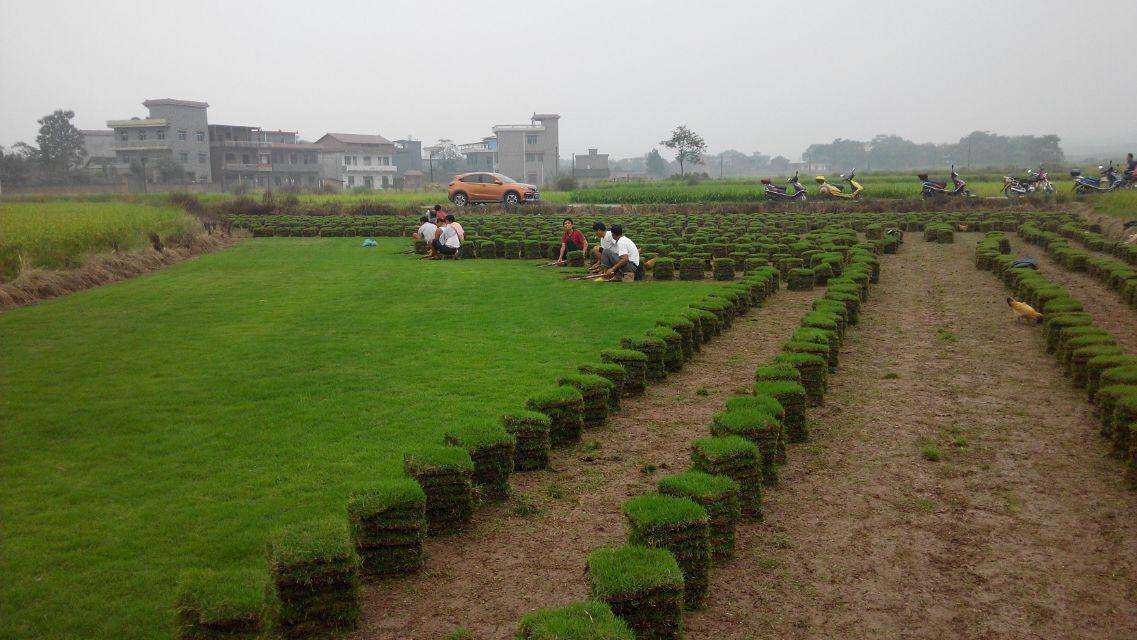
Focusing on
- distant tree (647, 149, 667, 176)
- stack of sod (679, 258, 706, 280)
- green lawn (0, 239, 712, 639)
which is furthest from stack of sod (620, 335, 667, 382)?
distant tree (647, 149, 667, 176)

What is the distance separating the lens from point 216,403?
8.41m

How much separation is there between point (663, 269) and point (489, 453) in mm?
12053

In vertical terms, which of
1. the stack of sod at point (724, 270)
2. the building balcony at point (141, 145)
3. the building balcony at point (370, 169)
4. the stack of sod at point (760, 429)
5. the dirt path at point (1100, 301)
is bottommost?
the stack of sod at point (760, 429)

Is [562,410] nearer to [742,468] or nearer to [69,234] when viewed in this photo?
[742,468]

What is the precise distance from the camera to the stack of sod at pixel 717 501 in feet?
17.2

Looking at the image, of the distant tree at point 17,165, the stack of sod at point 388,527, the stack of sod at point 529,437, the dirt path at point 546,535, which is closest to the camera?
the dirt path at point 546,535

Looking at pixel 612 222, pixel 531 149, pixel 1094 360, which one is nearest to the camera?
pixel 1094 360

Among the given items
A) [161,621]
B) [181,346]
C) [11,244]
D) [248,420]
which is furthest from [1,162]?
[161,621]

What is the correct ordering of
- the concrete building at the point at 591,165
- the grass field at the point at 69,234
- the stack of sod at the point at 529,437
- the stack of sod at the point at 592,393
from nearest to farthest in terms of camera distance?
1. the stack of sod at the point at 529,437
2. the stack of sod at the point at 592,393
3. the grass field at the point at 69,234
4. the concrete building at the point at 591,165

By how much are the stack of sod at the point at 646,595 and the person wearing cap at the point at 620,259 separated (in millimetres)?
12610

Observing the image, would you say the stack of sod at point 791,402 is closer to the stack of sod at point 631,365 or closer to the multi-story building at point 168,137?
the stack of sod at point 631,365

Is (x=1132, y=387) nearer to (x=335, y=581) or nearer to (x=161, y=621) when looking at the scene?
(x=335, y=581)

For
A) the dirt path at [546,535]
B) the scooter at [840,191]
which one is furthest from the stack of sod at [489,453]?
the scooter at [840,191]

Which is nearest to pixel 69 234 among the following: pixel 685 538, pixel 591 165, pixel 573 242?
pixel 573 242
